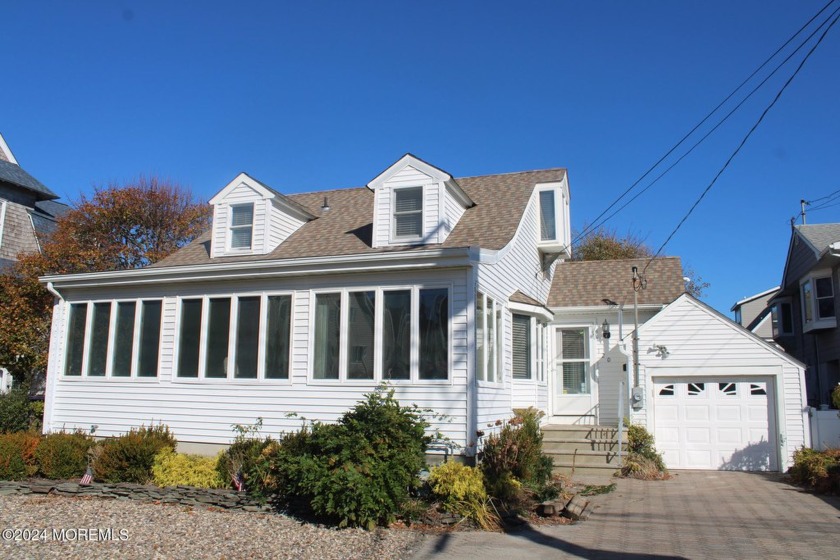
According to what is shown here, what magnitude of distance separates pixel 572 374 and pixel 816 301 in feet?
27.6

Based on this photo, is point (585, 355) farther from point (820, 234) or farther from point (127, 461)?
point (127, 461)

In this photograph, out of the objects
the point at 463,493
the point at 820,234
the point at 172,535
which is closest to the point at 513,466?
the point at 463,493

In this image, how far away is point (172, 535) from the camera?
28.6ft

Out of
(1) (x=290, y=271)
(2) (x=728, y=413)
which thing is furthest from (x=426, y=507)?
(2) (x=728, y=413)

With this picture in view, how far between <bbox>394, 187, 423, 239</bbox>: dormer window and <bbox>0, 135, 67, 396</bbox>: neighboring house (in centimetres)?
1673

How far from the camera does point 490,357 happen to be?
12344 millimetres

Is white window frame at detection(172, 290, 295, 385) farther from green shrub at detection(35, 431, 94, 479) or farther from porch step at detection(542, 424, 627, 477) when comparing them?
porch step at detection(542, 424, 627, 477)

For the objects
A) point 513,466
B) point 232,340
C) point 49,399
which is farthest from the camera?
point 49,399

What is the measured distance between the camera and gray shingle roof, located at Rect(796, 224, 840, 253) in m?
19.0

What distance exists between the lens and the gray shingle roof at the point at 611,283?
16.6 m

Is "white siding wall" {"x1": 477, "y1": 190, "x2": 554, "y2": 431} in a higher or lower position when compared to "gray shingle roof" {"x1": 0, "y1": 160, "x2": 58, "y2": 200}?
lower

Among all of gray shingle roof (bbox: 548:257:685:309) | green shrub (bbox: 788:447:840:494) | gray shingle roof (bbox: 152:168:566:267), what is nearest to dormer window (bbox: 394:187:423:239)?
gray shingle roof (bbox: 152:168:566:267)

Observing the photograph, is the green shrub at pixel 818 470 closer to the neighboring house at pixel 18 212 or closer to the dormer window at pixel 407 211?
the dormer window at pixel 407 211

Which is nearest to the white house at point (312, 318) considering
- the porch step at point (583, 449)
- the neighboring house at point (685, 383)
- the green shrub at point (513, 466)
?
the green shrub at point (513, 466)
